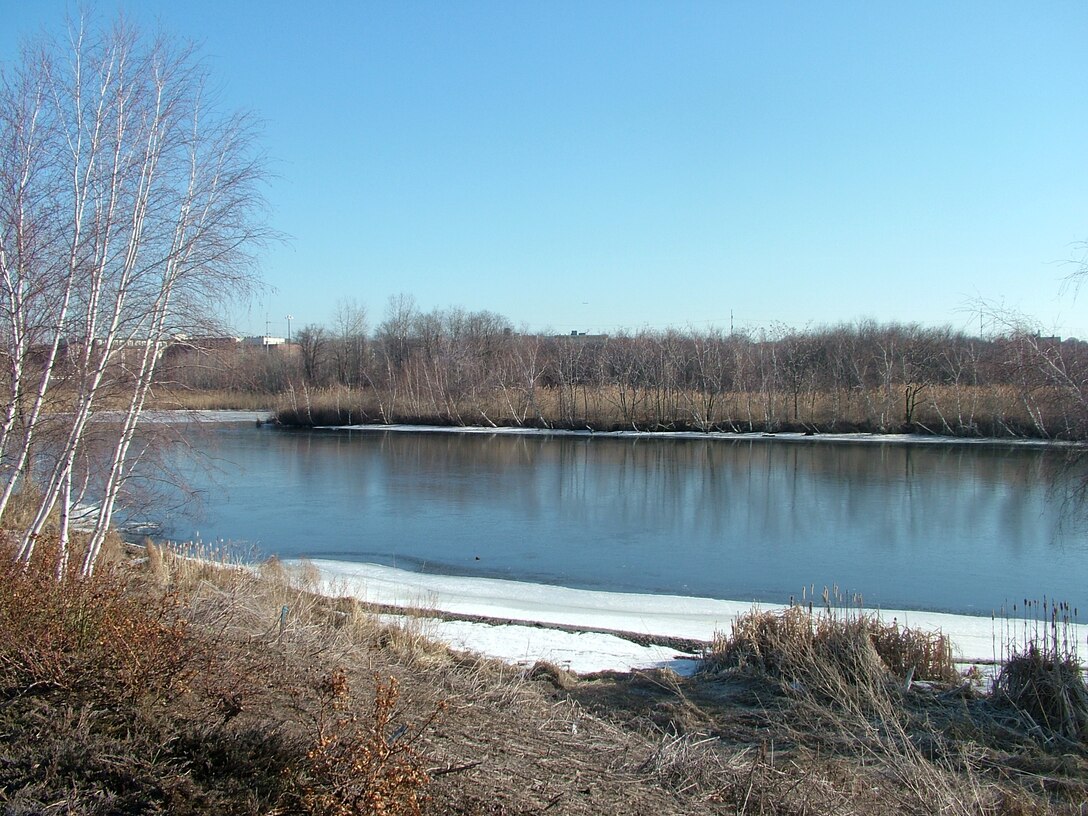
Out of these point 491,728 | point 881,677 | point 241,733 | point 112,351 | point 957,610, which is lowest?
point 957,610

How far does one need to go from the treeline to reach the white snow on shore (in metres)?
32.2

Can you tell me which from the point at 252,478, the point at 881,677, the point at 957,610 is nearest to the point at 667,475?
the point at 252,478

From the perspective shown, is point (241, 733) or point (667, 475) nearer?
point (241, 733)

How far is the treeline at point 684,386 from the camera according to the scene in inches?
1764

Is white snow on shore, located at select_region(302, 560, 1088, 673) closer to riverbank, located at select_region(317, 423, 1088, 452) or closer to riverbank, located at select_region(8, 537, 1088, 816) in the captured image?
riverbank, located at select_region(8, 537, 1088, 816)

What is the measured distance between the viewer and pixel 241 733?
3.98 meters

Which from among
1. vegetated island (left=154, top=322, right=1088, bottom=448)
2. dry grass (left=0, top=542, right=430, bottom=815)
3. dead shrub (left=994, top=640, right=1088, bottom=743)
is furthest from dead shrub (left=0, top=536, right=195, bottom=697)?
vegetated island (left=154, top=322, right=1088, bottom=448)

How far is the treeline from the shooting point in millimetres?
44812

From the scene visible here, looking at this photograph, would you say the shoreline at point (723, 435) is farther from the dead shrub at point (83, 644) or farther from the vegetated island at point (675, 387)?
the dead shrub at point (83, 644)

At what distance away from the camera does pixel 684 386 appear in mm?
49750

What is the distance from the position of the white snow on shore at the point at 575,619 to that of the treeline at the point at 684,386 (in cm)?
3223

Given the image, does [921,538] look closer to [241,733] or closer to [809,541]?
[809,541]

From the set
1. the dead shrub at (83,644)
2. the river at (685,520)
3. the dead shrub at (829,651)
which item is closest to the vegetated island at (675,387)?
the river at (685,520)

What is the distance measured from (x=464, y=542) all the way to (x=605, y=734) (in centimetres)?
1280
